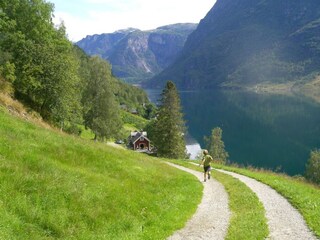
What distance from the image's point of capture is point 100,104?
79.0m

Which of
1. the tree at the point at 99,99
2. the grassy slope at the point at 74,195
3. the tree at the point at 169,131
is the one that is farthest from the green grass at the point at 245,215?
the tree at the point at 99,99

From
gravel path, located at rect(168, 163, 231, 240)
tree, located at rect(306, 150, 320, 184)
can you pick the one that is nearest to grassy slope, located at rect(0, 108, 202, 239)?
gravel path, located at rect(168, 163, 231, 240)

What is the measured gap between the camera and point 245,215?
22516 millimetres

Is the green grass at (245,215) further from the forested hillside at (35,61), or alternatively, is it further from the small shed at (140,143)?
the small shed at (140,143)

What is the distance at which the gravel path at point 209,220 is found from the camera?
736 inches

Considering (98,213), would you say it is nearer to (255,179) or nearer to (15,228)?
(15,228)

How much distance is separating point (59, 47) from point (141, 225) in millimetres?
42913

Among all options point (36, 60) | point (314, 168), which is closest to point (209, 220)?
point (36, 60)

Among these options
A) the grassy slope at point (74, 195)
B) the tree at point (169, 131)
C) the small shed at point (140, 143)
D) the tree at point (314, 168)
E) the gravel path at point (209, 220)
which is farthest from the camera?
the small shed at point (140, 143)

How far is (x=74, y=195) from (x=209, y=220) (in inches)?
311

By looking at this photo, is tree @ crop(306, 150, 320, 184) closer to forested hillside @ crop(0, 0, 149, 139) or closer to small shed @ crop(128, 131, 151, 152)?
small shed @ crop(128, 131, 151, 152)

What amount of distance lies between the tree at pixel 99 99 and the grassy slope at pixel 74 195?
49660 millimetres

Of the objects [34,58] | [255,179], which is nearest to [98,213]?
[255,179]

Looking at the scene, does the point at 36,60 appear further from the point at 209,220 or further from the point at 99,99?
the point at 209,220
